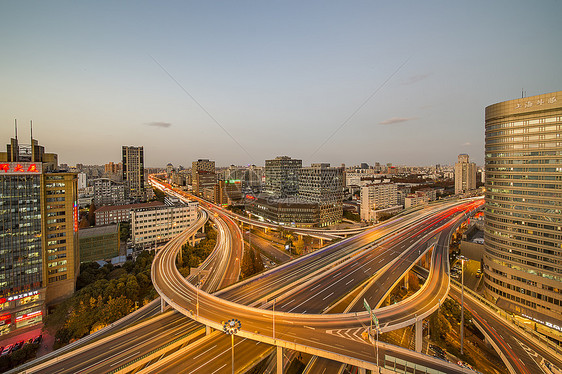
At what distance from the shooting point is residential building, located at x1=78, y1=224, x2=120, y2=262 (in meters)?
57.2

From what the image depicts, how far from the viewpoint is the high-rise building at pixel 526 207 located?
117ft

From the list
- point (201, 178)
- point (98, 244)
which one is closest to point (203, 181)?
point (201, 178)

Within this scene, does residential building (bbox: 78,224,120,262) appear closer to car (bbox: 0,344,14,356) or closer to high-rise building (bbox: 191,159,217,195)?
car (bbox: 0,344,14,356)

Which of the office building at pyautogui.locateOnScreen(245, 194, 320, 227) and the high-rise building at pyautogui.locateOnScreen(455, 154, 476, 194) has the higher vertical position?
the high-rise building at pyautogui.locateOnScreen(455, 154, 476, 194)

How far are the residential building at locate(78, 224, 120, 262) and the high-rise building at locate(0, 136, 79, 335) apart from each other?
12.4 m

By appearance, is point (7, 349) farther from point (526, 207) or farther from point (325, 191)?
point (325, 191)

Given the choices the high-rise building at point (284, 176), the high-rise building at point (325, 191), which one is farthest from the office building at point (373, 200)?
the high-rise building at point (284, 176)

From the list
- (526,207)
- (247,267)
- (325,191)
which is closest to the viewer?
(526,207)

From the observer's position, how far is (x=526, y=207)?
3847cm

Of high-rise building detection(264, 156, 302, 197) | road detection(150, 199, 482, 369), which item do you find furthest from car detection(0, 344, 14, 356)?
high-rise building detection(264, 156, 302, 197)

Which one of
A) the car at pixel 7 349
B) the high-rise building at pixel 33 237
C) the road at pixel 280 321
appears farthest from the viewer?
the high-rise building at pixel 33 237

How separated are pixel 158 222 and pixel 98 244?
16.1 metres

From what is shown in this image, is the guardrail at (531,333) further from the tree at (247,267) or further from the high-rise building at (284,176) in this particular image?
the high-rise building at (284,176)

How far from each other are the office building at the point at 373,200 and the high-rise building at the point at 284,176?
3335 centimetres
